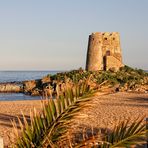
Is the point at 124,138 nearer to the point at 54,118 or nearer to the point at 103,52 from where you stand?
the point at 54,118

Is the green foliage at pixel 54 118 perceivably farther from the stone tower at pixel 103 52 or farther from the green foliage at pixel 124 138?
the stone tower at pixel 103 52

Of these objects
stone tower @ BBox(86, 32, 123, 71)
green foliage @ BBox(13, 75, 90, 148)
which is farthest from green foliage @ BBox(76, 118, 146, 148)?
stone tower @ BBox(86, 32, 123, 71)

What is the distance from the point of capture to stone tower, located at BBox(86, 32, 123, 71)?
5222cm

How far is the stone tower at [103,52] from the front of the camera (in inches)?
2056

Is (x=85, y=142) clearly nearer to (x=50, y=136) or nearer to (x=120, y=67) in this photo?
(x=50, y=136)

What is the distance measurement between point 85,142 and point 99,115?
49.4 feet

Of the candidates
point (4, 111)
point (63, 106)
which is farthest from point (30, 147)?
point (4, 111)

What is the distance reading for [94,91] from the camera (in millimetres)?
2988

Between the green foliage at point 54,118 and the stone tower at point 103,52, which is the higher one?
the stone tower at point 103,52

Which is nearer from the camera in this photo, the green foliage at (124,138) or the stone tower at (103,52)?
the green foliage at (124,138)

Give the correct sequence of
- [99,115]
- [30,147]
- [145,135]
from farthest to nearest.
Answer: [99,115] < [30,147] < [145,135]

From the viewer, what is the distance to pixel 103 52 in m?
53.1

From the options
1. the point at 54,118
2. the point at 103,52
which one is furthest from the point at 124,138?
the point at 103,52

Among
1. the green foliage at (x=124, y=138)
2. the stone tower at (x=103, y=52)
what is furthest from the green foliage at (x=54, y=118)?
the stone tower at (x=103, y=52)
